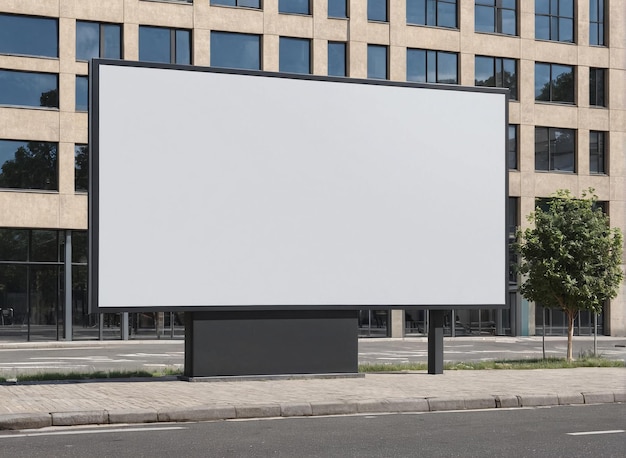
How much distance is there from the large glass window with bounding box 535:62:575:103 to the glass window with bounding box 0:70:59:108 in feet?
68.4

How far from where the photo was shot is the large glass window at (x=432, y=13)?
44.9 meters

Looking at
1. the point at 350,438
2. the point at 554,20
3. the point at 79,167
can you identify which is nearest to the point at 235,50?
the point at 79,167

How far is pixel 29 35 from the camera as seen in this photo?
1551 inches

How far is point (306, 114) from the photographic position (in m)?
18.4

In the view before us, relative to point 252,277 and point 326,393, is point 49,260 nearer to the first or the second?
point 252,277

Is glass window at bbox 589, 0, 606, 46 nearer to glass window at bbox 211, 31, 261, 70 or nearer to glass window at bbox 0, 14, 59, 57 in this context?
glass window at bbox 211, 31, 261, 70

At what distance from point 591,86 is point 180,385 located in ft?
118

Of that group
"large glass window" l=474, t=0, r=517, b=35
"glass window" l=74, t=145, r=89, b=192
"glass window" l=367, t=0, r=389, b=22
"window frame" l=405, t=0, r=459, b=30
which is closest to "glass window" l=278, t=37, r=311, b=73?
"glass window" l=367, t=0, r=389, b=22

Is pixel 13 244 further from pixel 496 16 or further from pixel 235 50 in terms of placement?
pixel 496 16

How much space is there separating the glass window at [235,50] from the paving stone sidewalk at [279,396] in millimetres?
24526

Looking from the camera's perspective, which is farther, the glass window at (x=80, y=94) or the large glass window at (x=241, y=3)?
the large glass window at (x=241, y=3)

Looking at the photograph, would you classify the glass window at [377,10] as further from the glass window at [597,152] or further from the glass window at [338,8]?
the glass window at [597,152]

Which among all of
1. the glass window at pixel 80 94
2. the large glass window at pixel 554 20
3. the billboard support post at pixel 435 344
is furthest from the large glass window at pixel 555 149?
the billboard support post at pixel 435 344

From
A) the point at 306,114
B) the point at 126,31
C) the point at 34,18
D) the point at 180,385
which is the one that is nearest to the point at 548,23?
the point at 126,31
